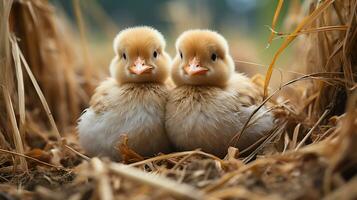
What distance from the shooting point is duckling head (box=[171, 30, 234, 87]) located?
2629 mm

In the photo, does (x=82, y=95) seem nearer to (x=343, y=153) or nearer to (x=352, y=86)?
(x=352, y=86)

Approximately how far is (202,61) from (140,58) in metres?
0.33

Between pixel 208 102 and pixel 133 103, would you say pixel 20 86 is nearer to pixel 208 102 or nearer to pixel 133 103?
pixel 133 103

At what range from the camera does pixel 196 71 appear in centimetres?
256

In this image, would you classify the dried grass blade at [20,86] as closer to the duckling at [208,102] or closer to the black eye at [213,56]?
the duckling at [208,102]

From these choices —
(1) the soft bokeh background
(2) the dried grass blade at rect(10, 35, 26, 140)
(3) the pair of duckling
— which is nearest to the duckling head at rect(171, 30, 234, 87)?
(3) the pair of duckling

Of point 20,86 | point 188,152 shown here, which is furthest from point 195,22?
point 188,152

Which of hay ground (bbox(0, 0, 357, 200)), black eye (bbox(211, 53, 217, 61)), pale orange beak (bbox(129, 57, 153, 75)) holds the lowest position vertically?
hay ground (bbox(0, 0, 357, 200))

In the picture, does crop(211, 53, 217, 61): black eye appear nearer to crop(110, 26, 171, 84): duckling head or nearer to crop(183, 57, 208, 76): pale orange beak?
crop(183, 57, 208, 76): pale orange beak

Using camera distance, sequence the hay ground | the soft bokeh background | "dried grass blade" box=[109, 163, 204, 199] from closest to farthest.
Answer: "dried grass blade" box=[109, 163, 204, 199], the hay ground, the soft bokeh background

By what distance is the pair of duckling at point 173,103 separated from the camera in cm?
259

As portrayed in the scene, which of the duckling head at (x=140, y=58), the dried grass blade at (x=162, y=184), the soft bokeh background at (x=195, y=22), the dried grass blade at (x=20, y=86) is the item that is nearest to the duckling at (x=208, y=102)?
the duckling head at (x=140, y=58)

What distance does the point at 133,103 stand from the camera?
8.81ft

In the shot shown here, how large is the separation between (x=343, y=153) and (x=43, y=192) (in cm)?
96
